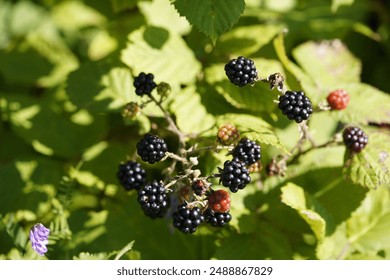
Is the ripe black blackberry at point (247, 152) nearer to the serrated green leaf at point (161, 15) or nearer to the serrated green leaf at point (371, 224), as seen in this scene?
the serrated green leaf at point (371, 224)

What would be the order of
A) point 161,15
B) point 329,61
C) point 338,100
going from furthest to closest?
1. point 329,61
2. point 161,15
3. point 338,100

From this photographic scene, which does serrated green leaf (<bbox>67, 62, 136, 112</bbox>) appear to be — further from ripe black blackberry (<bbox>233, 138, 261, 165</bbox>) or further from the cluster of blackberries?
ripe black blackberry (<bbox>233, 138, 261, 165</bbox>)

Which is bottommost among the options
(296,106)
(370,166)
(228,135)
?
(370,166)

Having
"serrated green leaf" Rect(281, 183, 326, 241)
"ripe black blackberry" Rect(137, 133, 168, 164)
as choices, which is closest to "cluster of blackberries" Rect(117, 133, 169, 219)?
"ripe black blackberry" Rect(137, 133, 168, 164)

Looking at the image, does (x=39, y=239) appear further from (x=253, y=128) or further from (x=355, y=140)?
(x=355, y=140)

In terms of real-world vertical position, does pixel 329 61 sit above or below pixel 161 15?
below

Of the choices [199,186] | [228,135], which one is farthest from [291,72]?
[199,186]
